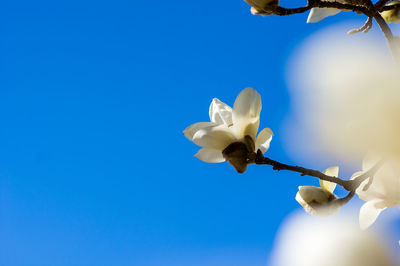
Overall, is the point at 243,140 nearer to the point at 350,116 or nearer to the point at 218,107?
the point at 218,107

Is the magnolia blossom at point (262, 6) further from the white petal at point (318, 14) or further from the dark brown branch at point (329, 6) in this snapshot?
the white petal at point (318, 14)

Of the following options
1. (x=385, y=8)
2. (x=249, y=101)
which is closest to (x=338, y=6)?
(x=385, y=8)

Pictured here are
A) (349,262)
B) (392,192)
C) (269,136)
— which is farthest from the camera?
(269,136)

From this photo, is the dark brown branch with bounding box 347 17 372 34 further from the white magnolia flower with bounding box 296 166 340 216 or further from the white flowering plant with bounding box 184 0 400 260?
the white magnolia flower with bounding box 296 166 340 216

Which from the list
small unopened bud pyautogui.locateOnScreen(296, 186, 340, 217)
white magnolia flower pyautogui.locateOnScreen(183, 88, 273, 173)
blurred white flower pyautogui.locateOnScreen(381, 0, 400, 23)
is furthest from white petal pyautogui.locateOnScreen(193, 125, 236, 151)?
blurred white flower pyautogui.locateOnScreen(381, 0, 400, 23)

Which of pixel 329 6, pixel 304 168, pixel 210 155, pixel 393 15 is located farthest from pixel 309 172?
pixel 393 15

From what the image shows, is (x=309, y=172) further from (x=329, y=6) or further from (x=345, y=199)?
(x=329, y=6)

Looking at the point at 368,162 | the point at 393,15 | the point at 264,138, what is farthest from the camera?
the point at 393,15

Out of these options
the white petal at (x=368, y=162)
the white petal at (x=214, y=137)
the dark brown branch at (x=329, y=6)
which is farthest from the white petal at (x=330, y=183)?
the dark brown branch at (x=329, y=6)
